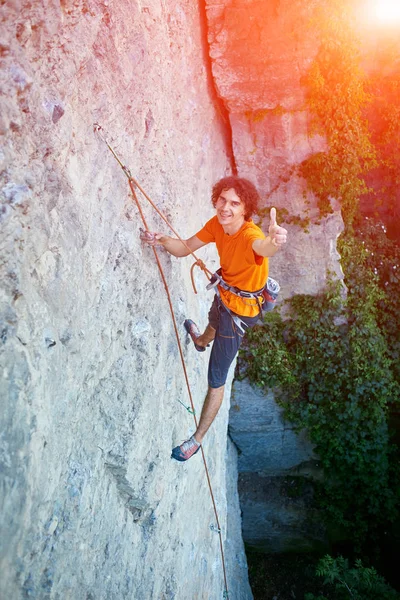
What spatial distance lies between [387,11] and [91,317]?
6137mm

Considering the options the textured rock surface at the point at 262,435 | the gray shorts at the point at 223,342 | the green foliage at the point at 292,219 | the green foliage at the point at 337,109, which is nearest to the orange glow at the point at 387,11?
the green foliage at the point at 337,109

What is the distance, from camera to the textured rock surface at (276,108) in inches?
200

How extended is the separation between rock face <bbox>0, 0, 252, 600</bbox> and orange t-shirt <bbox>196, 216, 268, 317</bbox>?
1.37ft

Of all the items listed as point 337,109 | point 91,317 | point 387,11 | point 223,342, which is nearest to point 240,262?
point 223,342

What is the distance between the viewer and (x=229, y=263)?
3.26 meters

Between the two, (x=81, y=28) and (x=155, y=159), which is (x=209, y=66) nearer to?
(x=155, y=159)

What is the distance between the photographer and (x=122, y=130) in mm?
2732

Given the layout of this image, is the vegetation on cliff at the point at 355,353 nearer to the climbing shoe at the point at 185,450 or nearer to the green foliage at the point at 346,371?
the green foliage at the point at 346,371

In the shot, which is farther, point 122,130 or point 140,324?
point 140,324

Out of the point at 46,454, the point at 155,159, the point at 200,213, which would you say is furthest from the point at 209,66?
the point at 46,454

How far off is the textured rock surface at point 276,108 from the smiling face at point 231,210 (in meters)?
2.87

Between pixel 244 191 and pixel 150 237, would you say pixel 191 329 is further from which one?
pixel 244 191

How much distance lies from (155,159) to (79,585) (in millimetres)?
2664

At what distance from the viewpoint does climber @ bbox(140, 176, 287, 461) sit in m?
3.06
